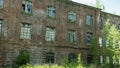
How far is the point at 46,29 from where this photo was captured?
33.7 meters

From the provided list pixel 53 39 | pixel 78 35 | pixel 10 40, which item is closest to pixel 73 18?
pixel 78 35

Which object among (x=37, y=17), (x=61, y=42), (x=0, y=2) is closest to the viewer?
(x=0, y=2)

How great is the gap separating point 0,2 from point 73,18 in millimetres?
11695

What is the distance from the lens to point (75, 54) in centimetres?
3688

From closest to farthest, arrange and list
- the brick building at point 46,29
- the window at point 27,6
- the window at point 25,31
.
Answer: the brick building at point 46,29 < the window at point 25,31 < the window at point 27,6

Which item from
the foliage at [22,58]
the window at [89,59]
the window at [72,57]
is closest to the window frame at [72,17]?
the window at [72,57]

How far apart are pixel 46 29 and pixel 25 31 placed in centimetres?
340

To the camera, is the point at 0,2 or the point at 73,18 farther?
the point at 73,18

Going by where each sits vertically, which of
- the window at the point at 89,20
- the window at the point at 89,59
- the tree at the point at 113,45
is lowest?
the window at the point at 89,59

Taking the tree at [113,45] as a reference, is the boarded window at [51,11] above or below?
above

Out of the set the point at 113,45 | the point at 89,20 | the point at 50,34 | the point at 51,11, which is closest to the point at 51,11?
the point at 51,11

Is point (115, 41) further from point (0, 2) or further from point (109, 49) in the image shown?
point (0, 2)

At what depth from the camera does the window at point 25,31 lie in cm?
3097

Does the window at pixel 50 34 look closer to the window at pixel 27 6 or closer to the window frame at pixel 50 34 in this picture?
the window frame at pixel 50 34
